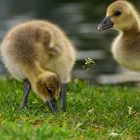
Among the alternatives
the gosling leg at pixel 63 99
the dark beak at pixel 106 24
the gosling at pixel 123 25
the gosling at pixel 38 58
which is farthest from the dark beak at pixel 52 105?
the dark beak at pixel 106 24

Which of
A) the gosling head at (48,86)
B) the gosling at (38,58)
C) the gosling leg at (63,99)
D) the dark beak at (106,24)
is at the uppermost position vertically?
the dark beak at (106,24)

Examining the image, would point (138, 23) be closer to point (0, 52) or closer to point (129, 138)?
point (0, 52)

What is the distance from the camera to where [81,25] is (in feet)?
66.6

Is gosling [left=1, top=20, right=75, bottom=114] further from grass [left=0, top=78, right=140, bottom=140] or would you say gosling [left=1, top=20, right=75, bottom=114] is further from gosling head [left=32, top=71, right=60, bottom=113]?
grass [left=0, top=78, right=140, bottom=140]

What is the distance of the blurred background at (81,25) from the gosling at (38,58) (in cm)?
634

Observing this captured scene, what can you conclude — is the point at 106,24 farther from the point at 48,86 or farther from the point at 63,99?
the point at 48,86

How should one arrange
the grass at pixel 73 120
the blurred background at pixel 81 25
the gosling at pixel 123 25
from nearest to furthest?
the grass at pixel 73 120 → the gosling at pixel 123 25 → the blurred background at pixel 81 25

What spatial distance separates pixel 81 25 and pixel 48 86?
47.2 ft

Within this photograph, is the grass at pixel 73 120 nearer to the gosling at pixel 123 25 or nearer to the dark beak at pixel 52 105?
the dark beak at pixel 52 105

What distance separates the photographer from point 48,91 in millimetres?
6090

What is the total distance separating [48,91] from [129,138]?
1.14m

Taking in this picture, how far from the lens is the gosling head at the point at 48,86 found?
5.99 meters

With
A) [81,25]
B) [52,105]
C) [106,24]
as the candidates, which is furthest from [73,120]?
[81,25]

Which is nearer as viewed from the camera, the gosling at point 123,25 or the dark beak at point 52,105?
the dark beak at point 52,105
